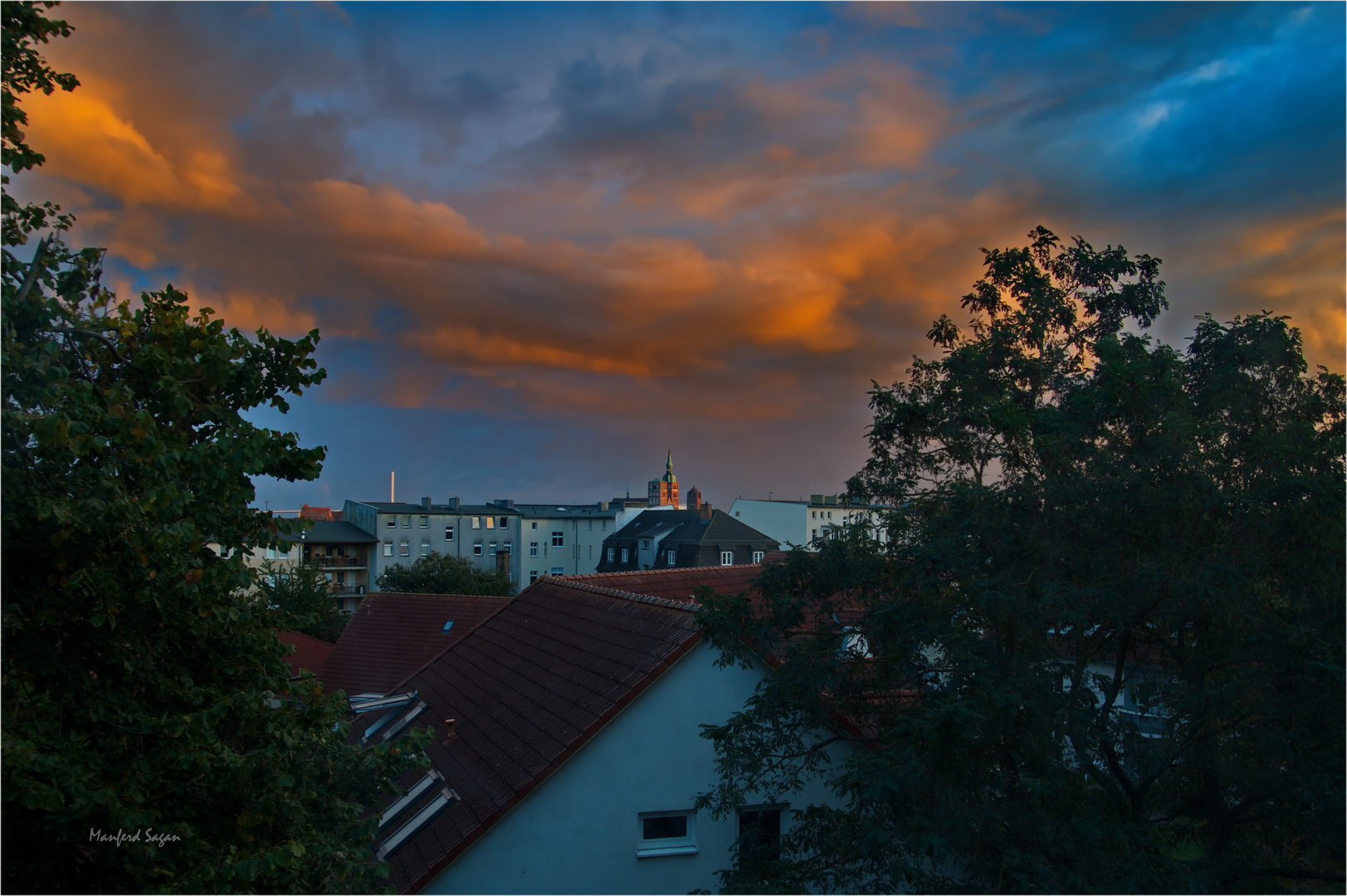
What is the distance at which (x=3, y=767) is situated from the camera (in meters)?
3.83

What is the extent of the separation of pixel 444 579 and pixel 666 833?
39.2 m

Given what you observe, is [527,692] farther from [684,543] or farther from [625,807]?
[684,543]

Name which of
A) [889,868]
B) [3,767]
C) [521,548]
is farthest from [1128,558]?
[521,548]

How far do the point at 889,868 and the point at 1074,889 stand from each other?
1.24 m

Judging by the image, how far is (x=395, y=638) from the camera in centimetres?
2142

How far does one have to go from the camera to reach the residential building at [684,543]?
5681 cm

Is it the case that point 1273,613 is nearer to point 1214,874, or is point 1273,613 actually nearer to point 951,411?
point 1214,874

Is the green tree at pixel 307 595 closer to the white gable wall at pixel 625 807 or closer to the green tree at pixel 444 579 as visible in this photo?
the green tree at pixel 444 579

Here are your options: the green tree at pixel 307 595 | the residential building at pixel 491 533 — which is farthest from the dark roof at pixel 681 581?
the residential building at pixel 491 533

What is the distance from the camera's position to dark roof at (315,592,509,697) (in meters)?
20.1

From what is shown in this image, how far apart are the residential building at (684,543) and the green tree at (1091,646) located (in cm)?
4472

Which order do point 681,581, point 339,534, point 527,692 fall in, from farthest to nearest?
point 339,534, point 681,581, point 527,692

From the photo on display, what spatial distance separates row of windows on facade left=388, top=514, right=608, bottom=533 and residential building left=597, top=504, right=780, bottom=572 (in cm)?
766

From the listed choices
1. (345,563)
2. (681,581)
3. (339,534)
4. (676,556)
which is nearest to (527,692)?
(681,581)
